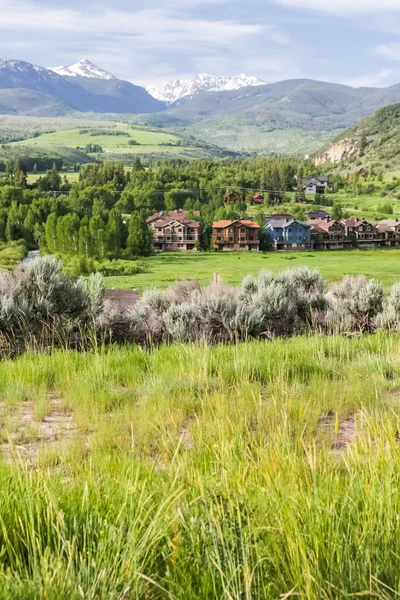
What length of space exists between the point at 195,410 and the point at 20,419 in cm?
92

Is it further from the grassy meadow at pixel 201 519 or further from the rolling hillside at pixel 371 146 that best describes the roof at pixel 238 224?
the rolling hillside at pixel 371 146

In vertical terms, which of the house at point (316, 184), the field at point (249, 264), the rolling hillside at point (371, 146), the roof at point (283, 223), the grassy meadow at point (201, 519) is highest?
the rolling hillside at point (371, 146)

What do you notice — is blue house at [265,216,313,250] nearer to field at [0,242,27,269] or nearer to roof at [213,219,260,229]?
roof at [213,219,260,229]

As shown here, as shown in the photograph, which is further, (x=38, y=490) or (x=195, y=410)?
(x=195, y=410)

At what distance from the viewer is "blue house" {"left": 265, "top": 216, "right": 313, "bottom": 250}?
36.0 m

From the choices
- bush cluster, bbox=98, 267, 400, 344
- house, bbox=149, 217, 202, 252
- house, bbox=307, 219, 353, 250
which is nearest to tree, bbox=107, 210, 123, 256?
house, bbox=149, 217, 202, 252

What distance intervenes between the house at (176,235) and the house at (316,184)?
140ft

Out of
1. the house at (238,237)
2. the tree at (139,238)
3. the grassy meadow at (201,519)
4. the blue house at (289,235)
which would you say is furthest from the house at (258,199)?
the grassy meadow at (201,519)

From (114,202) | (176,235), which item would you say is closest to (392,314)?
(176,235)

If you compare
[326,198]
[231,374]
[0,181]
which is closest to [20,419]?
[231,374]

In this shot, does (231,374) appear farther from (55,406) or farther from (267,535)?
(267,535)

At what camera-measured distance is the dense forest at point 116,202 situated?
3406 centimetres

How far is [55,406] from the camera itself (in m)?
3.32

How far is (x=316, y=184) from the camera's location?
82.9 metres
